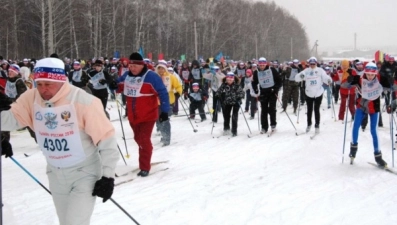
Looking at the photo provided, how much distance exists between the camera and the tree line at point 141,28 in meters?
32.1

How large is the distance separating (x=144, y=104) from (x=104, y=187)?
3.76 meters

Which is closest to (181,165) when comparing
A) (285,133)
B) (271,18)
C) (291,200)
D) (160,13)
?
(291,200)

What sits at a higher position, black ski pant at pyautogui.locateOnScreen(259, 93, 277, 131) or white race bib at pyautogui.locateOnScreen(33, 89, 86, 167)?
white race bib at pyautogui.locateOnScreen(33, 89, 86, 167)

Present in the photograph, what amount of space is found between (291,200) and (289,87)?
9870 millimetres

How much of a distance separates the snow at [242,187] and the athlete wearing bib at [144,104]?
1.52 ft

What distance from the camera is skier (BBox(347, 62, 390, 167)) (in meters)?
6.93

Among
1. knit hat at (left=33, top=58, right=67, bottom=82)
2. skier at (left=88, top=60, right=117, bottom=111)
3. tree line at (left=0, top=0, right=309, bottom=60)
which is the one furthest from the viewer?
tree line at (left=0, top=0, right=309, bottom=60)

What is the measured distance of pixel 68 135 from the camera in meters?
3.07

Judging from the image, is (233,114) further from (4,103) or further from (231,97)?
(4,103)

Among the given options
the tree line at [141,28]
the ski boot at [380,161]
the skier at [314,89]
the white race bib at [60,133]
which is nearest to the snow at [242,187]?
the ski boot at [380,161]

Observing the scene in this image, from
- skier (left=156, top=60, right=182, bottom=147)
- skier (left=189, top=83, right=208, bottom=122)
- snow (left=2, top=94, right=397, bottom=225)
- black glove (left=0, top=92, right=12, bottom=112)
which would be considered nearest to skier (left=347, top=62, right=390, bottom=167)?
snow (left=2, top=94, right=397, bottom=225)

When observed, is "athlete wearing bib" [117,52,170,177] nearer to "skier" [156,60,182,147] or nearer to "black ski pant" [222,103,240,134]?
"skier" [156,60,182,147]

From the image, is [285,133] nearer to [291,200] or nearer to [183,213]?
[291,200]

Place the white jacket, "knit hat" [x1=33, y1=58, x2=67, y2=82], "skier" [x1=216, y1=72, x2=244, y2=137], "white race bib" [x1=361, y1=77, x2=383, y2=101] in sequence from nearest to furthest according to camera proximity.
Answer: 1. "knit hat" [x1=33, y1=58, x2=67, y2=82]
2. "white race bib" [x1=361, y1=77, x2=383, y2=101]
3. the white jacket
4. "skier" [x1=216, y1=72, x2=244, y2=137]
